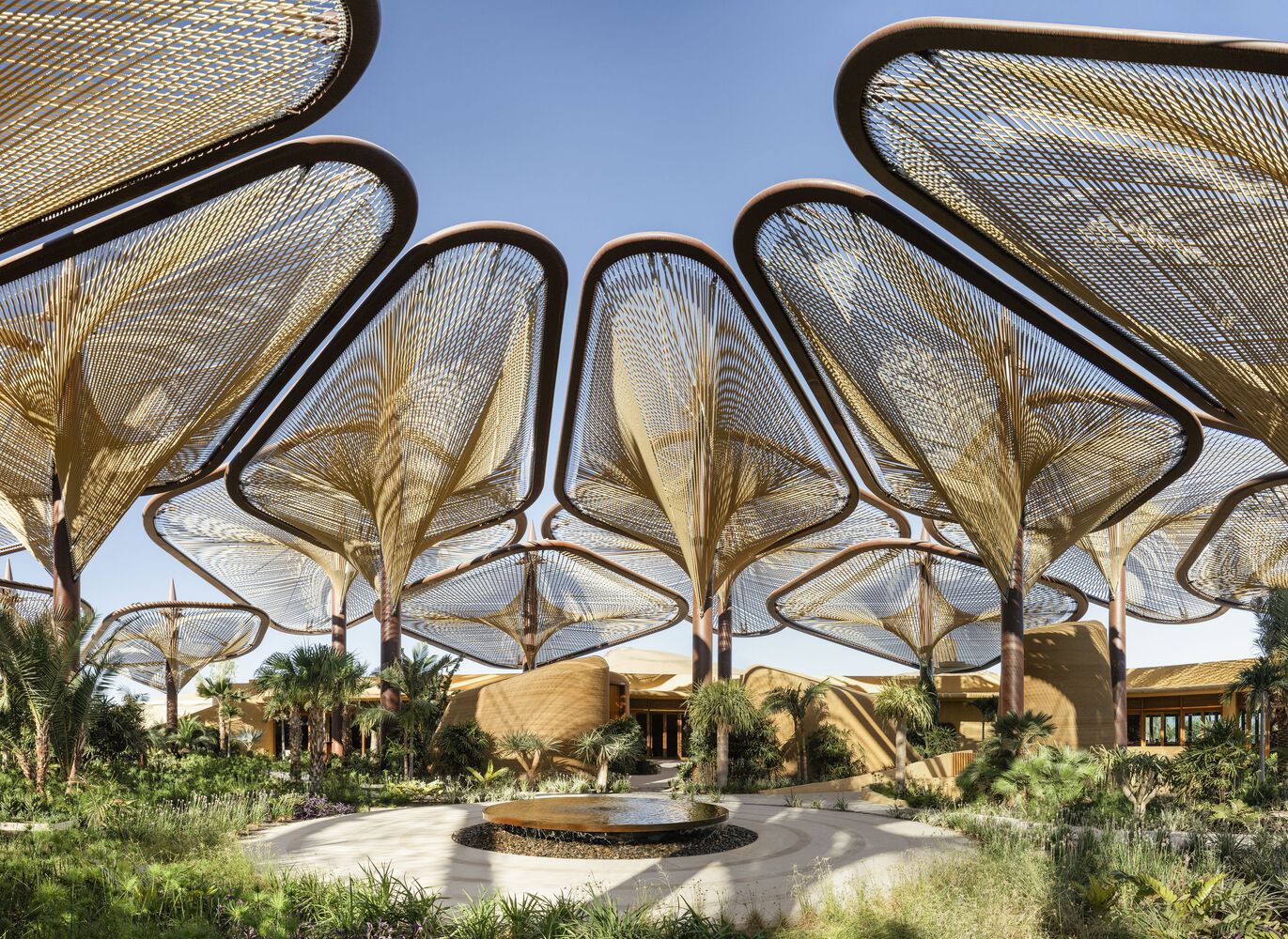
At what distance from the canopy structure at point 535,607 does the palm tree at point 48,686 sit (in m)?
18.5

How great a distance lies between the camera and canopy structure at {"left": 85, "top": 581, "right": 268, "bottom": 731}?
41.2 metres

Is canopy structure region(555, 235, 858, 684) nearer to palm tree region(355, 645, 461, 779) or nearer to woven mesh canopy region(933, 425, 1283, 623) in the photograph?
palm tree region(355, 645, 461, 779)

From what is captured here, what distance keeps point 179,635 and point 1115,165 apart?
1769 inches

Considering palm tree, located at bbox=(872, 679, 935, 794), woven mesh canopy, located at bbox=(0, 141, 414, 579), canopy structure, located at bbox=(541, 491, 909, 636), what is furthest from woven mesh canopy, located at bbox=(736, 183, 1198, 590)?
canopy structure, located at bbox=(541, 491, 909, 636)

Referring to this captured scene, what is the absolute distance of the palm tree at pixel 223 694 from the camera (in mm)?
30953

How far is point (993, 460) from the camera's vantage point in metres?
20.9

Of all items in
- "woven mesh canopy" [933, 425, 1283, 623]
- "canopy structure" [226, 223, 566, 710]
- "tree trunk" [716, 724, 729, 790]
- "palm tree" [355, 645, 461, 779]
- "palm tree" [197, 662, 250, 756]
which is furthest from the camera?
"palm tree" [197, 662, 250, 756]

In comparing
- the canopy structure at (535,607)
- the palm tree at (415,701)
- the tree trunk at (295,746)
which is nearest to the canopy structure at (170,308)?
the tree trunk at (295,746)

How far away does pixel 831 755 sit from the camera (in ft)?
88.3

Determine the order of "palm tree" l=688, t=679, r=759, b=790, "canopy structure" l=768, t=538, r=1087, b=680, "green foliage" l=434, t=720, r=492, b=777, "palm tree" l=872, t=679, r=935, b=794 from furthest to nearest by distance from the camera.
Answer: "canopy structure" l=768, t=538, r=1087, b=680 → "green foliage" l=434, t=720, r=492, b=777 → "palm tree" l=688, t=679, r=759, b=790 → "palm tree" l=872, t=679, r=935, b=794

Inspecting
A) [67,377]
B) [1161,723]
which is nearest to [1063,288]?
[67,377]

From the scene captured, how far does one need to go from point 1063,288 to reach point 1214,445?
15465 millimetres

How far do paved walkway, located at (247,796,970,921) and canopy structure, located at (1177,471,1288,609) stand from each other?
1894 cm

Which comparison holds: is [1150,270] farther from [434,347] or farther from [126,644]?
[126,644]
